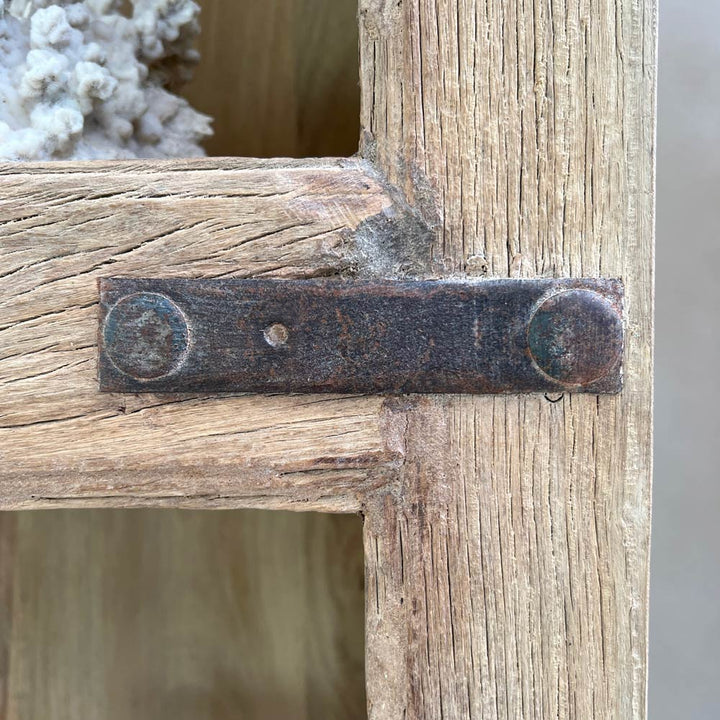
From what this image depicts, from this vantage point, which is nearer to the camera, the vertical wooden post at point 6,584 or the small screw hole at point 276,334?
the small screw hole at point 276,334

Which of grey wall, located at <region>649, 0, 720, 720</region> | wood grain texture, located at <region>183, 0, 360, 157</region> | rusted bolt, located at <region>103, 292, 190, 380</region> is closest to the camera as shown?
rusted bolt, located at <region>103, 292, 190, 380</region>

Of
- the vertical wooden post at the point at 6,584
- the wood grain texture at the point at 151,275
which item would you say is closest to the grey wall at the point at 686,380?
the wood grain texture at the point at 151,275

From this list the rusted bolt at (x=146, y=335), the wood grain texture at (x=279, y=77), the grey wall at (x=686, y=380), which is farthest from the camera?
the grey wall at (x=686, y=380)

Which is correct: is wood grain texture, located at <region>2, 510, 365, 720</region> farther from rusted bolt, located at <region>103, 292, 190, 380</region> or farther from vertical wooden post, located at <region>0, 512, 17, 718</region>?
rusted bolt, located at <region>103, 292, 190, 380</region>

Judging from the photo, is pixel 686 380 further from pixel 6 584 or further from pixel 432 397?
pixel 6 584

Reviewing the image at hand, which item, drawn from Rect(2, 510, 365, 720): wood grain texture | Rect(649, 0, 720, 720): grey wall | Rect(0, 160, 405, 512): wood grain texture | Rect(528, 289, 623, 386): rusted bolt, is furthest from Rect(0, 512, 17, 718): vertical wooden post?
Rect(649, 0, 720, 720): grey wall

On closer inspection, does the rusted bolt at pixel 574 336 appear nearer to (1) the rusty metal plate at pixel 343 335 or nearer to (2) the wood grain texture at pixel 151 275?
(1) the rusty metal plate at pixel 343 335
